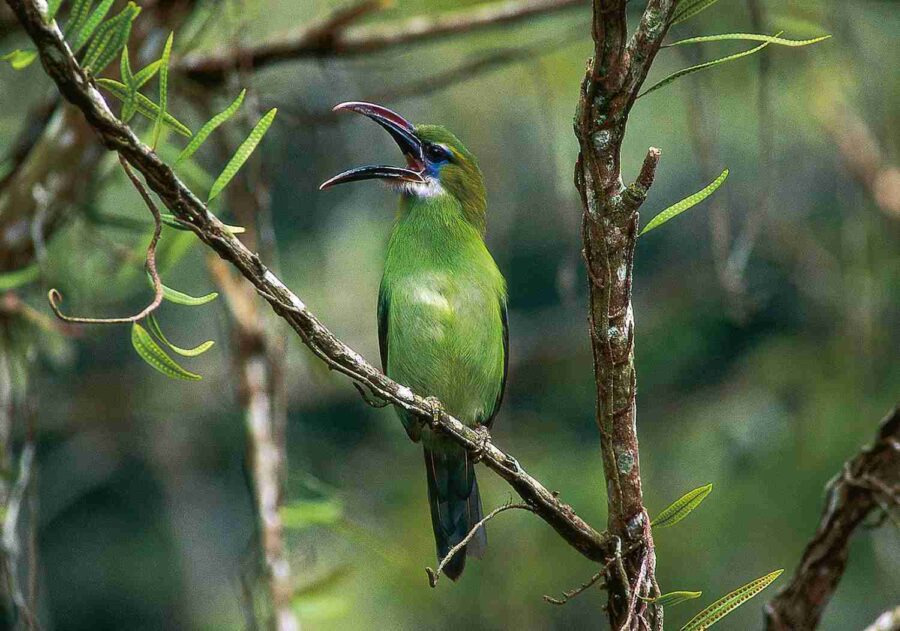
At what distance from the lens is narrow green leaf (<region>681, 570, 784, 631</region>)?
6.44 ft

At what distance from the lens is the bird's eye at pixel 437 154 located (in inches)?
155

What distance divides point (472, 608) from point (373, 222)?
3496 millimetres

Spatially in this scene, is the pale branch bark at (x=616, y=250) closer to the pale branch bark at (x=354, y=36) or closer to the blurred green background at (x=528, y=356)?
the blurred green background at (x=528, y=356)

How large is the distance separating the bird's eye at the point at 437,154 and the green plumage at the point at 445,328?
9 cm

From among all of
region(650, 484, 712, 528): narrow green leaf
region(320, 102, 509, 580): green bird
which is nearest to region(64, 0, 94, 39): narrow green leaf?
region(650, 484, 712, 528): narrow green leaf

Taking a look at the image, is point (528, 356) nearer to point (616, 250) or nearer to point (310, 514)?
point (310, 514)

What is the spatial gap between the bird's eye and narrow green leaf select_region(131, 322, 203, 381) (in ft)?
7.30

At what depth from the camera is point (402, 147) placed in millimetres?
3918

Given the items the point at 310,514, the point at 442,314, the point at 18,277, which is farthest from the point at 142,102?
the point at 310,514

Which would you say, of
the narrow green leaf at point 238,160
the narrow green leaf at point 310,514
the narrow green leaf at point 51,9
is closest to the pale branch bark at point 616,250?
the narrow green leaf at point 238,160

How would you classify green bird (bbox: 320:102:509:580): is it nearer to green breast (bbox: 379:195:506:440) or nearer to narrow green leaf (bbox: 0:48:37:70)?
green breast (bbox: 379:195:506:440)

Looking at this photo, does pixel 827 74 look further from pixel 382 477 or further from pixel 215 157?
pixel 382 477

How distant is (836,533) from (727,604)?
69cm

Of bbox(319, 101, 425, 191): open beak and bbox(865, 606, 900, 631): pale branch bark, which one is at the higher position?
bbox(319, 101, 425, 191): open beak
